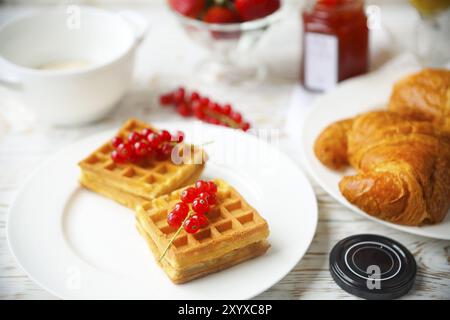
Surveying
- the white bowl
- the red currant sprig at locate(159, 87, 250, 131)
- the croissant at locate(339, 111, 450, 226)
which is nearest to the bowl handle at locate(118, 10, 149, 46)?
the white bowl

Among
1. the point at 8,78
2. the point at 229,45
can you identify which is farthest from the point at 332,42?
the point at 8,78

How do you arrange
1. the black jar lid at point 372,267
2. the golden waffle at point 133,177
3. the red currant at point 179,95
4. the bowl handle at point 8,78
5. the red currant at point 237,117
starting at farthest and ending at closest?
the red currant at point 179,95
the red currant at point 237,117
the bowl handle at point 8,78
the golden waffle at point 133,177
the black jar lid at point 372,267

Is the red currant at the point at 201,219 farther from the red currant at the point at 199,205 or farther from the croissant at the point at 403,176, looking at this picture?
the croissant at the point at 403,176

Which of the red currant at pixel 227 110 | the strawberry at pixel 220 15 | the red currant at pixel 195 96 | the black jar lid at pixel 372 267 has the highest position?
the strawberry at pixel 220 15

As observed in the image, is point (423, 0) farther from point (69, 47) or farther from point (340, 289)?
point (69, 47)

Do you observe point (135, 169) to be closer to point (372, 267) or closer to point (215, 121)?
point (215, 121)

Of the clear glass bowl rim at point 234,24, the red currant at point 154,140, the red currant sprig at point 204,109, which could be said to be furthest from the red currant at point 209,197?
the clear glass bowl rim at point 234,24
